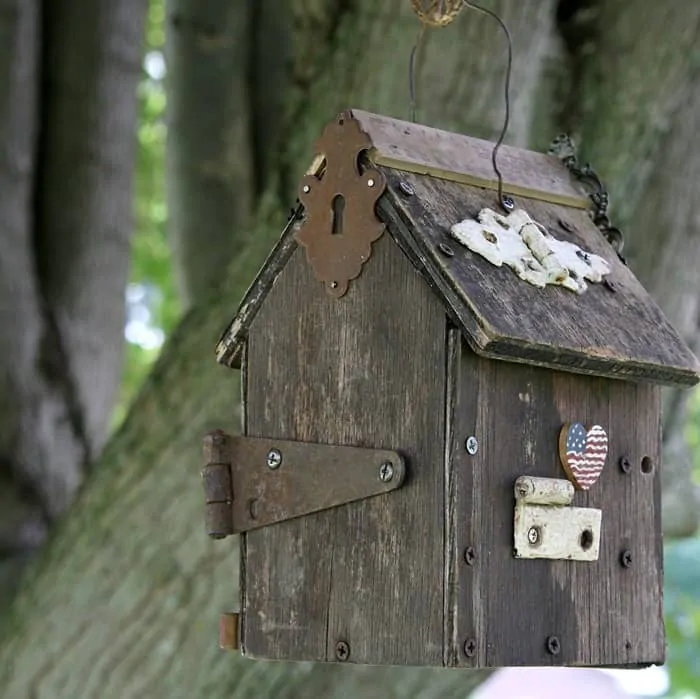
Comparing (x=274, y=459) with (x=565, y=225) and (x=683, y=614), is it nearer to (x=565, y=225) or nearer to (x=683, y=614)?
(x=565, y=225)

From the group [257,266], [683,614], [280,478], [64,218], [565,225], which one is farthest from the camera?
[683,614]

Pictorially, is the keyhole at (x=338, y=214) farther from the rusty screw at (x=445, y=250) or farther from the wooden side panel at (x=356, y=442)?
the rusty screw at (x=445, y=250)

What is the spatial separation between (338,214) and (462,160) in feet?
0.65

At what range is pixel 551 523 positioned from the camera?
195 cm

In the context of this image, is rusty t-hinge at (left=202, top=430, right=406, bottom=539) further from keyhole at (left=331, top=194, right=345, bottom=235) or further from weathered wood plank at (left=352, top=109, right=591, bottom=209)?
weathered wood plank at (left=352, top=109, right=591, bottom=209)

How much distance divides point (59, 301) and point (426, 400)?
2449mm

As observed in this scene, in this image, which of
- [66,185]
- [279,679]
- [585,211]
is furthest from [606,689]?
[585,211]

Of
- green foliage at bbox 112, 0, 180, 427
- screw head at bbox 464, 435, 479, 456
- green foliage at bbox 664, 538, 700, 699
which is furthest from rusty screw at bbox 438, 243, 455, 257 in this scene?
green foliage at bbox 112, 0, 180, 427

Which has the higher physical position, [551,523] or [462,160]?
[462,160]

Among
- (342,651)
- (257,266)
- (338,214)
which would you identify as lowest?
(342,651)

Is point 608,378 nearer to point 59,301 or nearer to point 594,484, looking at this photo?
point 594,484

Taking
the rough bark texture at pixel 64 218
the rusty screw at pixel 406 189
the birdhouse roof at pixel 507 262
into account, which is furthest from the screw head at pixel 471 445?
the rough bark texture at pixel 64 218

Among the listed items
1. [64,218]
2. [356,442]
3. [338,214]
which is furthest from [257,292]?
[64,218]

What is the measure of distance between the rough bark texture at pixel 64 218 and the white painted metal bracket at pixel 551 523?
2217 millimetres
